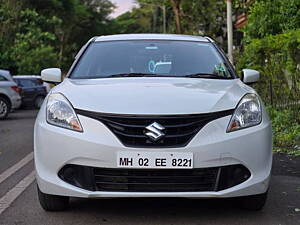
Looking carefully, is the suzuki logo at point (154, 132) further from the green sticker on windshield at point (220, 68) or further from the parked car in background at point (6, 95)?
the parked car in background at point (6, 95)

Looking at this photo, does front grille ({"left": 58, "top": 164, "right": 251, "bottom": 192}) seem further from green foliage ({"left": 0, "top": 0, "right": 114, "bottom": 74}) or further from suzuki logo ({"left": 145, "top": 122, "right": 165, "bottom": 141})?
green foliage ({"left": 0, "top": 0, "right": 114, "bottom": 74})

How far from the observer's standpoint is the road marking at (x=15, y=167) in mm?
7340

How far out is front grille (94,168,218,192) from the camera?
4.76 metres

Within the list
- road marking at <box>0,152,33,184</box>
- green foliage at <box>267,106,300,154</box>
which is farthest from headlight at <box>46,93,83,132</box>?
green foliage at <box>267,106,300,154</box>

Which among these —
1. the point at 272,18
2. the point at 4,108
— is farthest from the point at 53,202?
the point at 4,108

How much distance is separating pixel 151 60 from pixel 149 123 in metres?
1.43

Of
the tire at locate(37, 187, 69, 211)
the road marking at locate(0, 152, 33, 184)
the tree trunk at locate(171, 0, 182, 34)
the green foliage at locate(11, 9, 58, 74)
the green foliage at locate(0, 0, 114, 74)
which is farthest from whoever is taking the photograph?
the green foliage at locate(11, 9, 58, 74)

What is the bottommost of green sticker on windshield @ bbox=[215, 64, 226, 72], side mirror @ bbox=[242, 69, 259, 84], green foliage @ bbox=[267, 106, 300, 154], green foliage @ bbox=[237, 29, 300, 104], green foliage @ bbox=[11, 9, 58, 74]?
green foliage @ bbox=[11, 9, 58, 74]

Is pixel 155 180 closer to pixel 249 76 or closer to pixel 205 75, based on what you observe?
pixel 205 75

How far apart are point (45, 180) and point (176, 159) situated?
3.55 ft

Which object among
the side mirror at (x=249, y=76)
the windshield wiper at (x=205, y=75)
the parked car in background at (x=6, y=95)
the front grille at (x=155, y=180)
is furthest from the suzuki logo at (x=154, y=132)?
the parked car in background at (x=6, y=95)

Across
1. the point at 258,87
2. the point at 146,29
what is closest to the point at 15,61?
the point at 258,87

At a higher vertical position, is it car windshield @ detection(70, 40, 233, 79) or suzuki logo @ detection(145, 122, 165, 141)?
car windshield @ detection(70, 40, 233, 79)

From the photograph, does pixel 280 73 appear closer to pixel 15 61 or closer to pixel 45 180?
pixel 45 180
